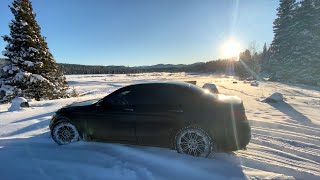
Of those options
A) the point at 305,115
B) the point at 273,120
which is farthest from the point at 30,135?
the point at 305,115

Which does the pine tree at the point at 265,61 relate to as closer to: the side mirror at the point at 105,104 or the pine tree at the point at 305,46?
the pine tree at the point at 305,46

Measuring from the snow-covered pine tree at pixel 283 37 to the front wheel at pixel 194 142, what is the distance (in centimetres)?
3532

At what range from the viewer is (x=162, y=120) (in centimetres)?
562

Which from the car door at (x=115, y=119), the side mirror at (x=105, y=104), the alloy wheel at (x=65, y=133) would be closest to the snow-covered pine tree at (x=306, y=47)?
the car door at (x=115, y=119)

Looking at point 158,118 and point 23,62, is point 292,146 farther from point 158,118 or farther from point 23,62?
point 23,62

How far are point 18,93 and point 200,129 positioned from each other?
60.9 ft

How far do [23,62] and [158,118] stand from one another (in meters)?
17.9

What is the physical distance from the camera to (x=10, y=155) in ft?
18.6

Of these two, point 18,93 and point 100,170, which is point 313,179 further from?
point 18,93

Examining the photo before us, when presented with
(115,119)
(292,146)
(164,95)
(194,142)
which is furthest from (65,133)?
(292,146)

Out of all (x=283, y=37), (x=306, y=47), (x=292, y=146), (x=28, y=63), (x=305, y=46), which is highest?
(x=283, y=37)

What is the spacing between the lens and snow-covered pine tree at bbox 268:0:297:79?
36.7m

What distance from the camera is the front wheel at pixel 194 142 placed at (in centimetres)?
539

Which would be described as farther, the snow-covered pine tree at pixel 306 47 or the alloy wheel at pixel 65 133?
the snow-covered pine tree at pixel 306 47
